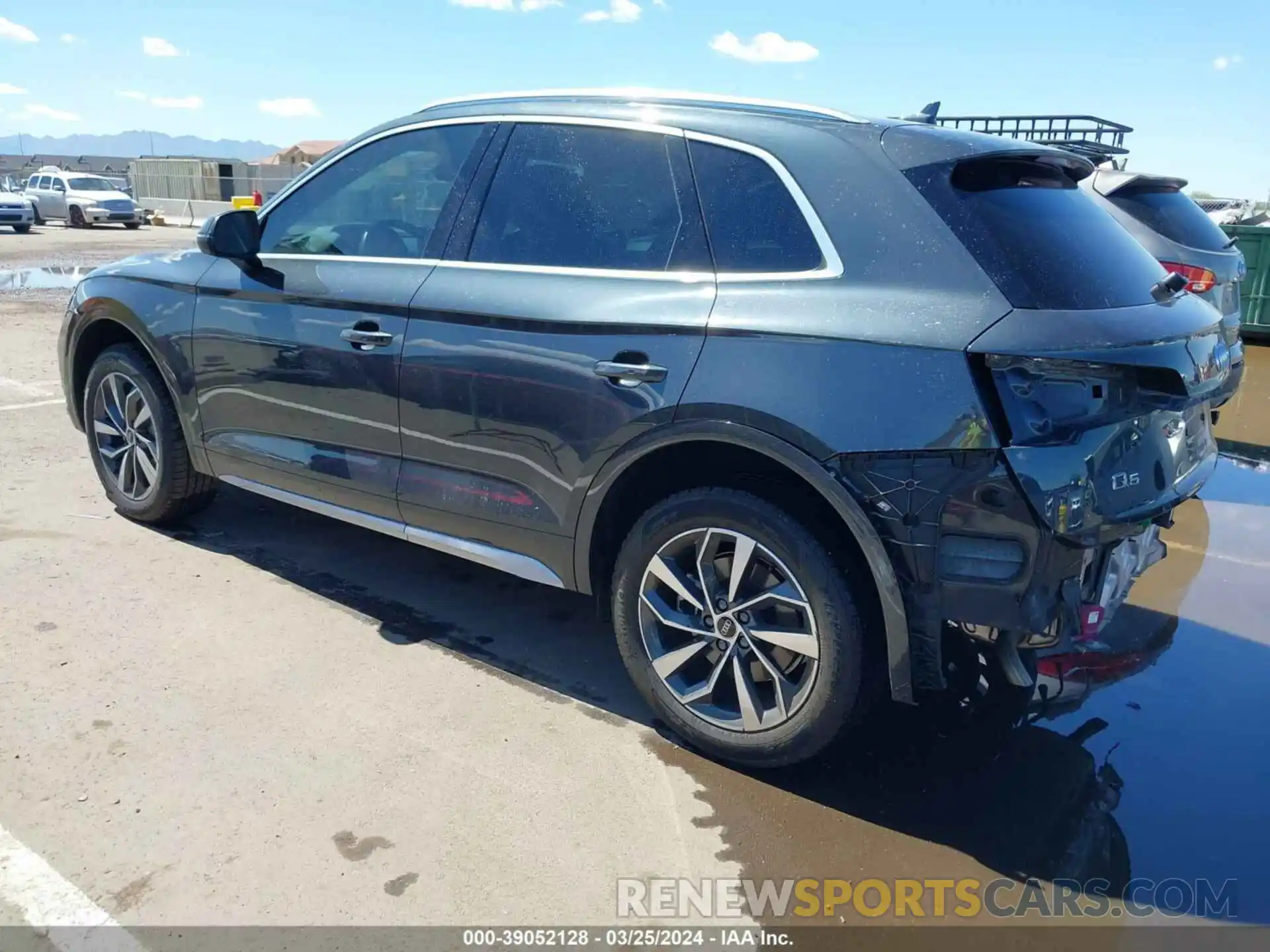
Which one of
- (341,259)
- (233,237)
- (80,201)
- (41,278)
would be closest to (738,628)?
(341,259)

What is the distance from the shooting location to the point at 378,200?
12.7ft

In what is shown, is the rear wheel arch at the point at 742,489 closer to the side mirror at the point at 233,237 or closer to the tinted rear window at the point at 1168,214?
the side mirror at the point at 233,237

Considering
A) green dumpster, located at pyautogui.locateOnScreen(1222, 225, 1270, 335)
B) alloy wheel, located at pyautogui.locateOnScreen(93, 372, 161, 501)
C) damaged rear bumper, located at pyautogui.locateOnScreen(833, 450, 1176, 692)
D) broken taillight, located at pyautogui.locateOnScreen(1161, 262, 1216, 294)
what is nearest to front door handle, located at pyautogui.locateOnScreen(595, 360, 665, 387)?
damaged rear bumper, located at pyautogui.locateOnScreen(833, 450, 1176, 692)

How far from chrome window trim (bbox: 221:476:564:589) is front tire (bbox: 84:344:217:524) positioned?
469 mm

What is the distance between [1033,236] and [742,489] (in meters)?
1.06

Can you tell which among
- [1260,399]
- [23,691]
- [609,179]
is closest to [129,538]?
[23,691]

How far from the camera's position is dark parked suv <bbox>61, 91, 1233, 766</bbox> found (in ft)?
8.33

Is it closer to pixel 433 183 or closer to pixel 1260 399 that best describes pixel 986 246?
pixel 433 183

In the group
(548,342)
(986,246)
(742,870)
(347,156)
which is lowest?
(742,870)

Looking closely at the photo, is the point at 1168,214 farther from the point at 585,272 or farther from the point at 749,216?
the point at 585,272

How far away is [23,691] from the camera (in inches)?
132

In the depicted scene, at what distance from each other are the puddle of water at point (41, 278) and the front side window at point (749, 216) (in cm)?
1311

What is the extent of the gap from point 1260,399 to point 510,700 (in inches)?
315

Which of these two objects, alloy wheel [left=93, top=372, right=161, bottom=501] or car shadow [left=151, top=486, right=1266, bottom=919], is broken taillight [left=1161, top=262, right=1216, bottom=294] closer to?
car shadow [left=151, top=486, right=1266, bottom=919]
